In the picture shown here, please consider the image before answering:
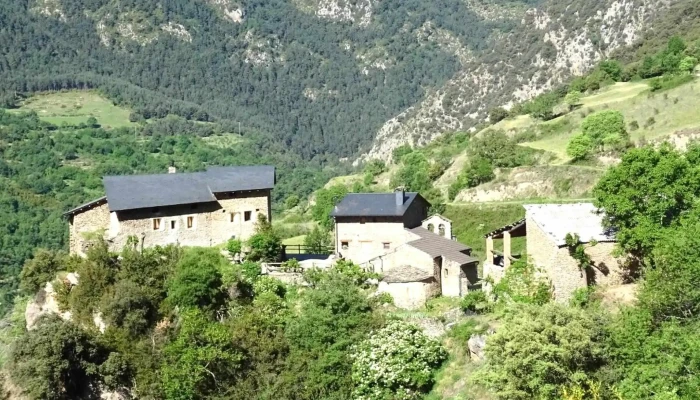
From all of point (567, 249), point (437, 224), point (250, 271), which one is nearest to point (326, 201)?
point (437, 224)

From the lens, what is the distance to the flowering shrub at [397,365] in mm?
32125

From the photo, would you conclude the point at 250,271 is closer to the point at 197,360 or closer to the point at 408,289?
the point at 197,360

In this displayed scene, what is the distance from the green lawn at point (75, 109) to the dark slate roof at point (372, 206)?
144 m

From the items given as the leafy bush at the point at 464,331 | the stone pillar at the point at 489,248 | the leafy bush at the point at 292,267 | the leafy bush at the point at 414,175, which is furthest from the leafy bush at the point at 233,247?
the leafy bush at the point at 414,175

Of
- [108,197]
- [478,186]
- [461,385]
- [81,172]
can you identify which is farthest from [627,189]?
[81,172]

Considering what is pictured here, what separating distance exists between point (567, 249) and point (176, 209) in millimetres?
21036

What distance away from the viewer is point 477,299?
114 ft

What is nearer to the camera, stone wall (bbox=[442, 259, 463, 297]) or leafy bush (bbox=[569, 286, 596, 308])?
leafy bush (bbox=[569, 286, 596, 308])

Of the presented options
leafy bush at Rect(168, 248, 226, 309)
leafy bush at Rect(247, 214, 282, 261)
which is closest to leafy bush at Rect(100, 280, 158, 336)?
leafy bush at Rect(168, 248, 226, 309)

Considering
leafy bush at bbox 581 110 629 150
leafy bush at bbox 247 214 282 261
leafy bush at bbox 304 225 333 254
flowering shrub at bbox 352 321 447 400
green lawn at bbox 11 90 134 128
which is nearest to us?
flowering shrub at bbox 352 321 447 400

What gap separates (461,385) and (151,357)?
45.9 feet

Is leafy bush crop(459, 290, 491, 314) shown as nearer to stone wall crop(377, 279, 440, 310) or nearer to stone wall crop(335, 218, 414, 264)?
stone wall crop(377, 279, 440, 310)

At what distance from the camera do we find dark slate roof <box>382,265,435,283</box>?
1470 inches

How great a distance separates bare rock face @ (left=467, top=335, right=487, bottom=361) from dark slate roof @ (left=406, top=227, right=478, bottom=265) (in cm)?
695
